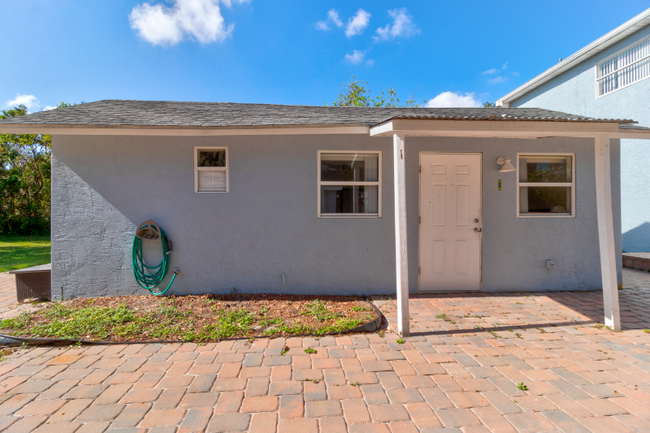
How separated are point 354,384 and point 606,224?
3624 mm

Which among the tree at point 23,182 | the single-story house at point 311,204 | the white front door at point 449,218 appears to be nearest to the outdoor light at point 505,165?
the single-story house at point 311,204

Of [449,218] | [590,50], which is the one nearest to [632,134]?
[449,218]

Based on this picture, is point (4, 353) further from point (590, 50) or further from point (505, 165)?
point (590, 50)

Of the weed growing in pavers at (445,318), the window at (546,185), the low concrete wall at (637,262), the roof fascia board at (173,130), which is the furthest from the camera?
the low concrete wall at (637,262)

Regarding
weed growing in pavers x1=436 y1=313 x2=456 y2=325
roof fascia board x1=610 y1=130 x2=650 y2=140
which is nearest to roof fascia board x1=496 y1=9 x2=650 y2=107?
roof fascia board x1=610 y1=130 x2=650 y2=140

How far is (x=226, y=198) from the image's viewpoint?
16.1ft

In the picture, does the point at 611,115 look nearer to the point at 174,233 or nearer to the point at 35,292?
the point at 174,233

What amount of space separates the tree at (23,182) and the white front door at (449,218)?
59.5 ft

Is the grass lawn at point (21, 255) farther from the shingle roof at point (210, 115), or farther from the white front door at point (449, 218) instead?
the white front door at point (449, 218)

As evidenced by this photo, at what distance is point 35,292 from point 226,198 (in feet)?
10.6

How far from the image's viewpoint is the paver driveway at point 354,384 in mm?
2072

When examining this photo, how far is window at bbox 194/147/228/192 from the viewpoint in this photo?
16.1 feet

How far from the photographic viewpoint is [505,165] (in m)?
4.95

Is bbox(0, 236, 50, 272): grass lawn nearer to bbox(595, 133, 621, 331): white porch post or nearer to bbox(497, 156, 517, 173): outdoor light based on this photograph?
bbox(497, 156, 517, 173): outdoor light
